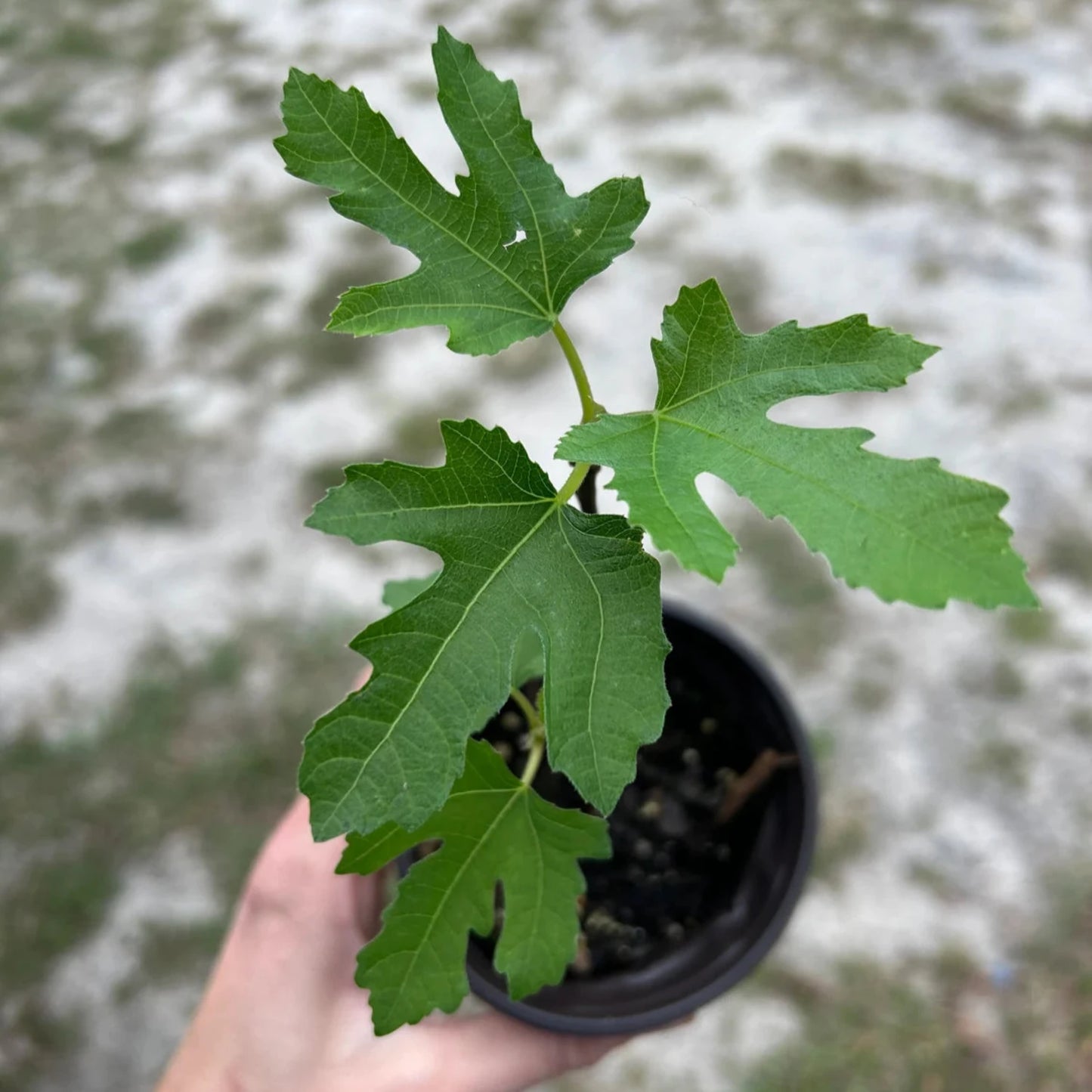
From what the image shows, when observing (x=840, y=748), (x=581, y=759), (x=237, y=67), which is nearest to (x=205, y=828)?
(x=840, y=748)

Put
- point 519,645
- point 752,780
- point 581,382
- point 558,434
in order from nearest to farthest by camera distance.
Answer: point 581,382 < point 519,645 < point 752,780 < point 558,434

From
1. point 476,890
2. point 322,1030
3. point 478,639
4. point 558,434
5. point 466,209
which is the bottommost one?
point 558,434

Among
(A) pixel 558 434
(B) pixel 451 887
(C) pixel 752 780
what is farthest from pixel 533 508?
(A) pixel 558 434

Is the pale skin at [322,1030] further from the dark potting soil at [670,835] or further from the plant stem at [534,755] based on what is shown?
the plant stem at [534,755]

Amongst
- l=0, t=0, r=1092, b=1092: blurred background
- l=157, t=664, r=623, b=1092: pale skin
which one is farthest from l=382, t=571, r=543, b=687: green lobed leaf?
l=0, t=0, r=1092, b=1092: blurred background

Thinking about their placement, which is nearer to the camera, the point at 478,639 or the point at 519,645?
the point at 478,639

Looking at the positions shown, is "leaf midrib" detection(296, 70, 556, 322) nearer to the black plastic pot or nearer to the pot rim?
the black plastic pot

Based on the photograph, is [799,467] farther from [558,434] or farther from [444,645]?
[558,434]
